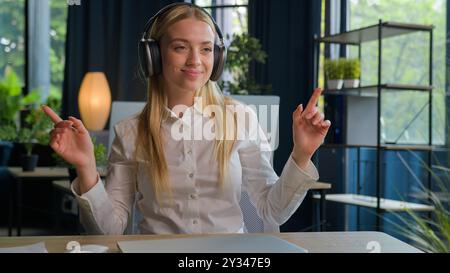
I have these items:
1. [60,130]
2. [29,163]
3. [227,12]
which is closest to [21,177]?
[29,163]

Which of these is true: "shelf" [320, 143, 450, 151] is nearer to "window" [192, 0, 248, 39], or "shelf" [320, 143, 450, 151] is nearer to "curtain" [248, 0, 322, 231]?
"curtain" [248, 0, 322, 231]

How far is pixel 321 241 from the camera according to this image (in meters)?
0.61

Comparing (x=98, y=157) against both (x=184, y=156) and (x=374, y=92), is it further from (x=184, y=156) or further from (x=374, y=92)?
(x=374, y=92)

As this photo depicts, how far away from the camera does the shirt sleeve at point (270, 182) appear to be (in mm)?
683

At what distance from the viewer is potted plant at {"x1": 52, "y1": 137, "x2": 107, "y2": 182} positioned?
0.73 metres

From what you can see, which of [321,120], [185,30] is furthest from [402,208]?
[185,30]

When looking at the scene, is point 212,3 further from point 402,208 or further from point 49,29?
point 402,208

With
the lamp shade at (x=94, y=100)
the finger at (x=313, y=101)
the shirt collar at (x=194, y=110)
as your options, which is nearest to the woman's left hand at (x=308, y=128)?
the finger at (x=313, y=101)

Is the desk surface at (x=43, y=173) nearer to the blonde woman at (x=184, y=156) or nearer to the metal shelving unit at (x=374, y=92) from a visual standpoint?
the blonde woman at (x=184, y=156)

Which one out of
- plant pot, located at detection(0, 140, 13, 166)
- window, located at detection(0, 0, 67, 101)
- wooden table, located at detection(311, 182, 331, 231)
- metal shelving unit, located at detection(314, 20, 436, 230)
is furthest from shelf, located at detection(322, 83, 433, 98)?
plant pot, located at detection(0, 140, 13, 166)

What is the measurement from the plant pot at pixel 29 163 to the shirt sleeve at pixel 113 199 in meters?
0.07

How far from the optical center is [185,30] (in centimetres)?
67

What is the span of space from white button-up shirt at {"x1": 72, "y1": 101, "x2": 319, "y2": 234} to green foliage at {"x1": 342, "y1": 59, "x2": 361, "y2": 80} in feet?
0.49
